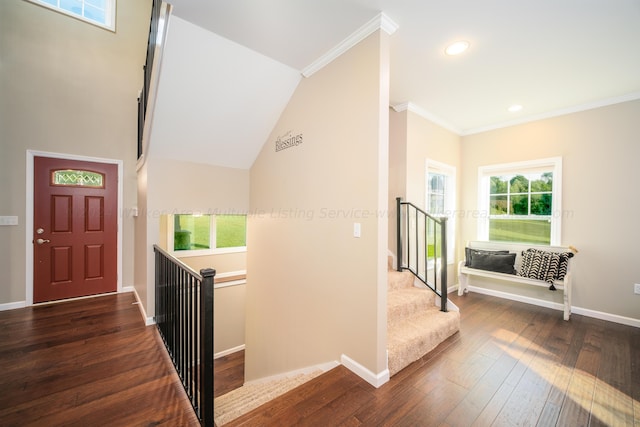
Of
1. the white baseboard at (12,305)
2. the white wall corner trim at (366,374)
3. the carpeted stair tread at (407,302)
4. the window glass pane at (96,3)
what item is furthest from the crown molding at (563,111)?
the white baseboard at (12,305)

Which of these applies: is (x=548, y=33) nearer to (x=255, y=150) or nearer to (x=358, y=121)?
(x=358, y=121)

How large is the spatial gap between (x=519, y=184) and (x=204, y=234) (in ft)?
17.4

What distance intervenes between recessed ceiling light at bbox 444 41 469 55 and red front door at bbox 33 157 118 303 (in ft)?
15.6

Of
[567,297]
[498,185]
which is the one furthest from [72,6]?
[567,297]

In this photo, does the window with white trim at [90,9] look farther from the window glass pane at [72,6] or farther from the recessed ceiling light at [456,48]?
the recessed ceiling light at [456,48]

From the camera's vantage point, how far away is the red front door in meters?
3.45

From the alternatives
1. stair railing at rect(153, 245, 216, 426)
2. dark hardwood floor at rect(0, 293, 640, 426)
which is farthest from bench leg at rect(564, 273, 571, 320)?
stair railing at rect(153, 245, 216, 426)

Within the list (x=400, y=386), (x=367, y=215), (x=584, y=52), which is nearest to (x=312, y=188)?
(x=367, y=215)

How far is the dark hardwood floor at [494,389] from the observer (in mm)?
1535

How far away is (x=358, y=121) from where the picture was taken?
1953mm

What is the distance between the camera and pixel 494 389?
1.81 m

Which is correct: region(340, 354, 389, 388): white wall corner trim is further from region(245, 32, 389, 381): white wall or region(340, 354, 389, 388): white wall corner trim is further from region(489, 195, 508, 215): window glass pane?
region(489, 195, 508, 215): window glass pane

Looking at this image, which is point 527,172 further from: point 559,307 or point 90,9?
point 90,9

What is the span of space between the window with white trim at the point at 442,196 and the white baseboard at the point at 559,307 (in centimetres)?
69
